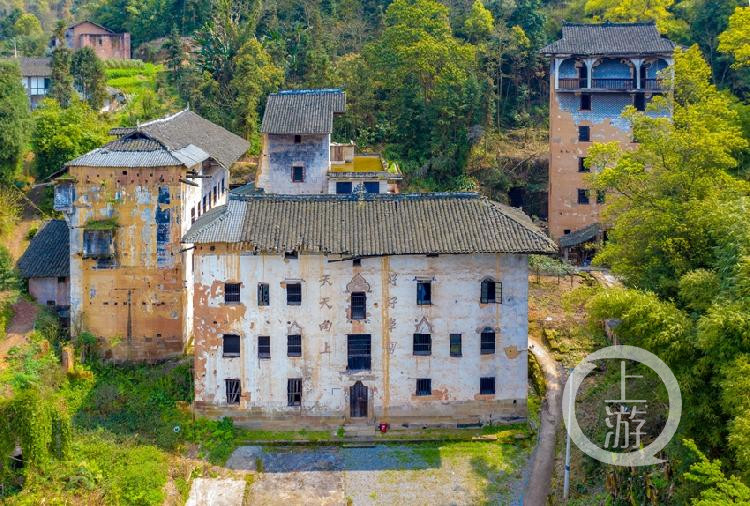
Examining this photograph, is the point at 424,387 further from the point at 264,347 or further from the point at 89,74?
the point at 89,74

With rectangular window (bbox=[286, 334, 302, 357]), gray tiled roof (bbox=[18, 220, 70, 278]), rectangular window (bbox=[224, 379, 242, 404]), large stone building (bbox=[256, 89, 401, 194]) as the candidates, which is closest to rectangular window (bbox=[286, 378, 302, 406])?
rectangular window (bbox=[286, 334, 302, 357])

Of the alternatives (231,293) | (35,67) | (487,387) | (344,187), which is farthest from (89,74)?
(487,387)

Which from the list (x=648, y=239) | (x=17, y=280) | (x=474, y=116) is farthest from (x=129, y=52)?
(x=648, y=239)

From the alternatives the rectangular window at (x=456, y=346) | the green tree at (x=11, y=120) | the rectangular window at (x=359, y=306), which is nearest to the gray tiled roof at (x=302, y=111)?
the green tree at (x=11, y=120)

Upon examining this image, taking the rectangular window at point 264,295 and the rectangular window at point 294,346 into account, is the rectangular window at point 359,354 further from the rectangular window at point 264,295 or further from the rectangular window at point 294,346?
the rectangular window at point 264,295

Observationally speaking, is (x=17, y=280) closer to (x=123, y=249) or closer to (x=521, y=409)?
(x=123, y=249)

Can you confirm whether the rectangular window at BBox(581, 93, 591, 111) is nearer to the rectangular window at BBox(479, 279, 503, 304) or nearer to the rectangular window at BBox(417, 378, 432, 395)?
the rectangular window at BBox(479, 279, 503, 304)
